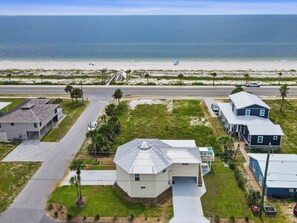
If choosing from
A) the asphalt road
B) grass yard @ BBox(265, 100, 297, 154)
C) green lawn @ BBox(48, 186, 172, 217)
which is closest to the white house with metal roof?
green lawn @ BBox(48, 186, 172, 217)

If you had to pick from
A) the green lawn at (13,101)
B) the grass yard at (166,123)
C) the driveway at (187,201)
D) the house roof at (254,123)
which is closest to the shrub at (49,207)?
the driveway at (187,201)

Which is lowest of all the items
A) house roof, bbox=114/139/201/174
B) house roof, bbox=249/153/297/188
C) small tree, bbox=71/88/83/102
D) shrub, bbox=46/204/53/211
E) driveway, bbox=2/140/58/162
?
shrub, bbox=46/204/53/211

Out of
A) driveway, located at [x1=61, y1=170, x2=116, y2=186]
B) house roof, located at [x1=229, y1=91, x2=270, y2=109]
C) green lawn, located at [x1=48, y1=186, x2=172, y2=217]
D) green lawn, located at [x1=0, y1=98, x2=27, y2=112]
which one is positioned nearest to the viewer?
green lawn, located at [x1=48, y1=186, x2=172, y2=217]

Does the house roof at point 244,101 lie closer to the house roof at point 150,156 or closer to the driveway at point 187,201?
the house roof at point 150,156

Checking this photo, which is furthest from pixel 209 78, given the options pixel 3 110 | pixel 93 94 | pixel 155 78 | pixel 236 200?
pixel 236 200

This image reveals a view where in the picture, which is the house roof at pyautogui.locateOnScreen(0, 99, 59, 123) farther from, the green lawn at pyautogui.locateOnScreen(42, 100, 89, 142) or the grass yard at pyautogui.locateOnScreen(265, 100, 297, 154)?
the grass yard at pyautogui.locateOnScreen(265, 100, 297, 154)

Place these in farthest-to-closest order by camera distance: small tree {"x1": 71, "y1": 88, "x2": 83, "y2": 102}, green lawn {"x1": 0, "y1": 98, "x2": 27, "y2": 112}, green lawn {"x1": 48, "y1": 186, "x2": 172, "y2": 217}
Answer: green lawn {"x1": 0, "y1": 98, "x2": 27, "y2": 112}
small tree {"x1": 71, "y1": 88, "x2": 83, "y2": 102}
green lawn {"x1": 48, "y1": 186, "x2": 172, "y2": 217}

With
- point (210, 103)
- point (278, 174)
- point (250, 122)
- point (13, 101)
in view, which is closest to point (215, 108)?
point (210, 103)
